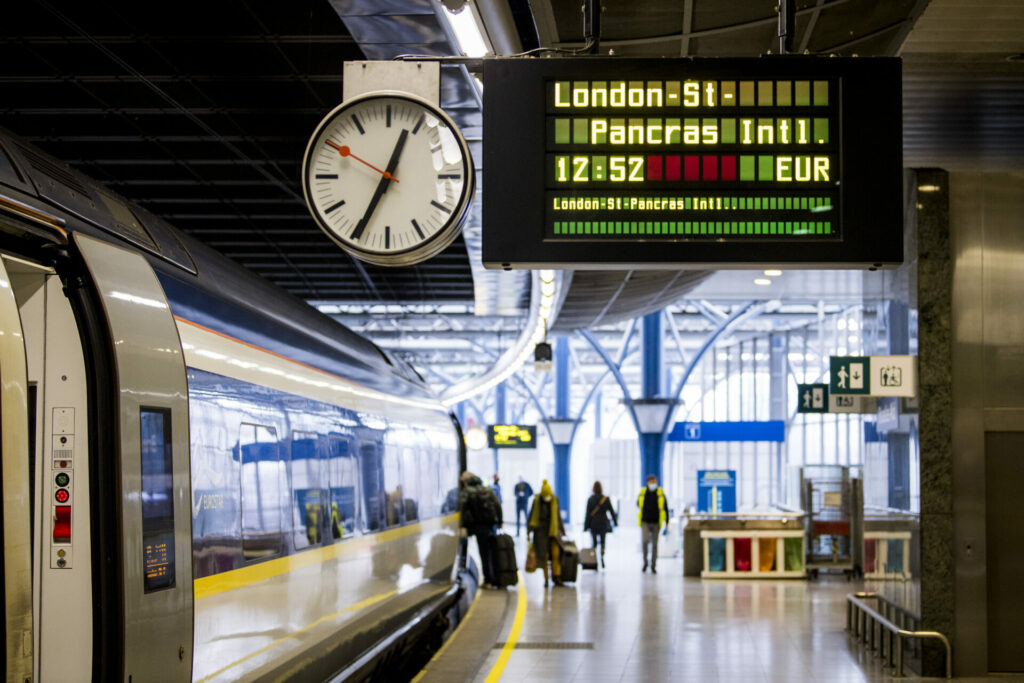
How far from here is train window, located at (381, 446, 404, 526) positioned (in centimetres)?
1211

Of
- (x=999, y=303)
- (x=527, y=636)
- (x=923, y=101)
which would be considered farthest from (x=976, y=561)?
(x=527, y=636)

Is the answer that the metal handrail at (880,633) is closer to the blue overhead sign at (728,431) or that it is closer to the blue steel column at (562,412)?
the blue overhead sign at (728,431)

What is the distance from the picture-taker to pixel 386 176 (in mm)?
6016

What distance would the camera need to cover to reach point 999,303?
33.7ft

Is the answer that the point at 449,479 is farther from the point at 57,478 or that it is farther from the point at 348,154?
the point at 57,478

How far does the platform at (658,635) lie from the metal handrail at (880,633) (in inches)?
6.4

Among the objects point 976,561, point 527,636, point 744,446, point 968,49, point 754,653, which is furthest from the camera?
point 744,446

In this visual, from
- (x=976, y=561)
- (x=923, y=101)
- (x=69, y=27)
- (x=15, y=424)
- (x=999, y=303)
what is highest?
(x=69, y=27)

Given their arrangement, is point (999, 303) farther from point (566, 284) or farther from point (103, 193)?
point (566, 284)

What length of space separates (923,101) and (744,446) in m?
34.2

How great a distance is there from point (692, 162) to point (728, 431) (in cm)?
2405

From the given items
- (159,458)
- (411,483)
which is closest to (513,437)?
(411,483)

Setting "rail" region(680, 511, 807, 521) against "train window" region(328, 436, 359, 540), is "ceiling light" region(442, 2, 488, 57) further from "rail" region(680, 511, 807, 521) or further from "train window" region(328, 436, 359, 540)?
"rail" region(680, 511, 807, 521)

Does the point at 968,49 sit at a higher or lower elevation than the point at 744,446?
higher
